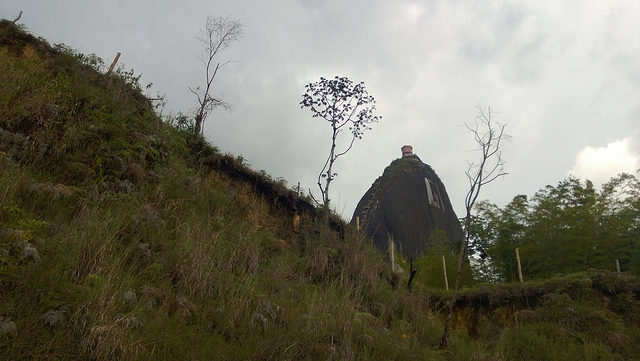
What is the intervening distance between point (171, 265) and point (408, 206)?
51341 mm

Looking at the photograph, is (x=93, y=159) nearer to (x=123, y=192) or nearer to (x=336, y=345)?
(x=123, y=192)

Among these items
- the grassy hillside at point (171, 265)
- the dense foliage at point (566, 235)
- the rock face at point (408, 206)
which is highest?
the rock face at point (408, 206)

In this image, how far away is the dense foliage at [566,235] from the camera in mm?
16281

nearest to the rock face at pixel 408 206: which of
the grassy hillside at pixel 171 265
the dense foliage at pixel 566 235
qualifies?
the dense foliage at pixel 566 235

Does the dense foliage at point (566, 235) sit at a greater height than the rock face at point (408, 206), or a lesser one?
lesser

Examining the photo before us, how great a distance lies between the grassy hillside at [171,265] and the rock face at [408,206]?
134 ft

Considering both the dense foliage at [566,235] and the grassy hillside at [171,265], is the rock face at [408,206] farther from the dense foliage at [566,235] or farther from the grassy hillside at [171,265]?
the grassy hillside at [171,265]

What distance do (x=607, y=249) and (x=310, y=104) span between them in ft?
40.8

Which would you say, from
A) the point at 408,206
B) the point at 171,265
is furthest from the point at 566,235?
the point at 408,206

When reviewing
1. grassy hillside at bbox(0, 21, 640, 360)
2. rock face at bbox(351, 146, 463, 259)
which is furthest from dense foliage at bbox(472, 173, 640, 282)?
rock face at bbox(351, 146, 463, 259)

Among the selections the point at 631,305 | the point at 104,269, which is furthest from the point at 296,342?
the point at 631,305

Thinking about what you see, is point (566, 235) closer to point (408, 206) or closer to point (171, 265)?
point (171, 265)

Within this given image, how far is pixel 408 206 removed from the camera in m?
54.9

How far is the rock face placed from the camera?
175 feet
